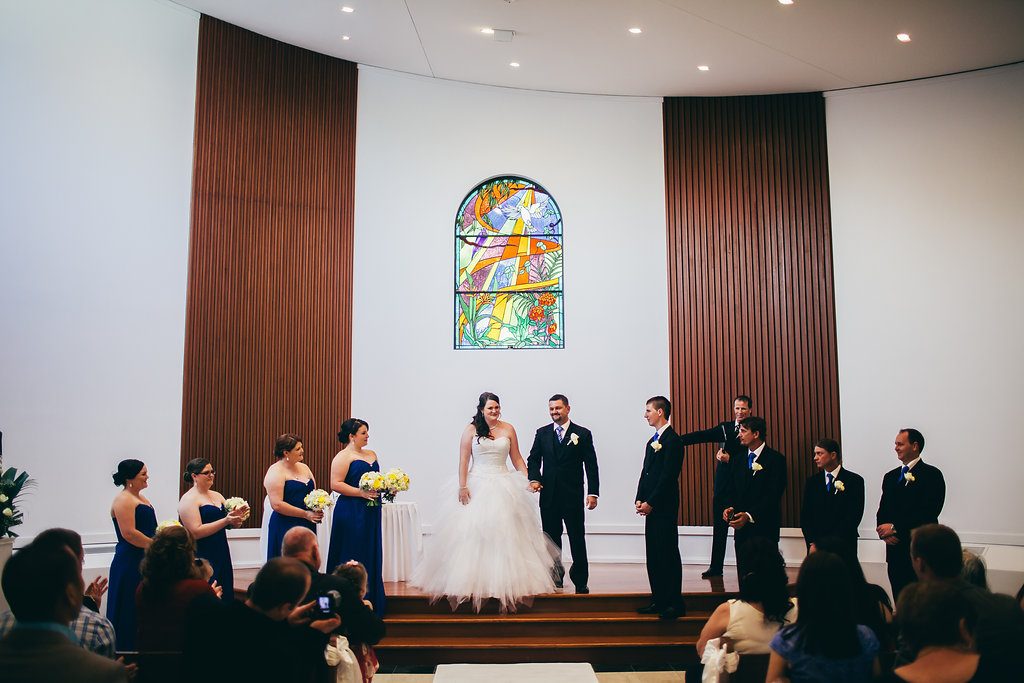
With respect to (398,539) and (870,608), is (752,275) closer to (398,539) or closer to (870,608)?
(398,539)

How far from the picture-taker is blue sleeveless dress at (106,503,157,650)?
17.7 feet

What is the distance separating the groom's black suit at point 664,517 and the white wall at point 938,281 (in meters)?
3.22

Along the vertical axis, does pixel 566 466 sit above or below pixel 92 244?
below

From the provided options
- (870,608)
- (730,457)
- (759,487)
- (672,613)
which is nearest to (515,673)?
(672,613)

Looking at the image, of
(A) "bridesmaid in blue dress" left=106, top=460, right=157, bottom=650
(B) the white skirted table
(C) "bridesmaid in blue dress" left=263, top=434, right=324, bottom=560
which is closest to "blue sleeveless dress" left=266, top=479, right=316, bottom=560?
(C) "bridesmaid in blue dress" left=263, top=434, right=324, bottom=560

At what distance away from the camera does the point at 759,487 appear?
7.12m

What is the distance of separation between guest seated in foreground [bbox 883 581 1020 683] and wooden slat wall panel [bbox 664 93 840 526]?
6500mm

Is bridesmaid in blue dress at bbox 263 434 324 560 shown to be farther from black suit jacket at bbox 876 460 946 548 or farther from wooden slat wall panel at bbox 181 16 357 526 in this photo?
black suit jacket at bbox 876 460 946 548

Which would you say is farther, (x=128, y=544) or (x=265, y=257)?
(x=265, y=257)

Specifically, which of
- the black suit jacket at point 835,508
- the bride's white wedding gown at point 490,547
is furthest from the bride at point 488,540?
the black suit jacket at point 835,508

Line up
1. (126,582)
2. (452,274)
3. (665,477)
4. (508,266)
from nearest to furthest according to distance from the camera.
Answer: (126,582) < (665,477) < (452,274) < (508,266)

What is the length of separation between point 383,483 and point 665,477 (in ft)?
7.32

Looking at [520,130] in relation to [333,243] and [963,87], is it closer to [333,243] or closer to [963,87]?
[333,243]

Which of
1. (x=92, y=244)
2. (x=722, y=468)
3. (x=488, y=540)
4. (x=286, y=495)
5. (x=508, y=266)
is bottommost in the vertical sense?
(x=488, y=540)
